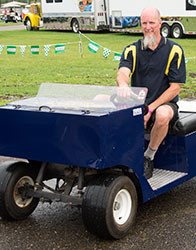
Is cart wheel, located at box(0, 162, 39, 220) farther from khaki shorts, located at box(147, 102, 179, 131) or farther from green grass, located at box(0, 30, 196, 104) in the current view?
green grass, located at box(0, 30, 196, 104)

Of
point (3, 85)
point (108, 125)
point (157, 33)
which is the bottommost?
point (3, 85)

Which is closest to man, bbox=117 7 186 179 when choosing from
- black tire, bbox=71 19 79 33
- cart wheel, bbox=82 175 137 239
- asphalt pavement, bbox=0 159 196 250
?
asphalt pavement, bbox=0 159 196 250

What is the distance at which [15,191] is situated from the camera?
13.0 ft

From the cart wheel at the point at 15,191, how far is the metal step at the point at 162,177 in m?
1.01

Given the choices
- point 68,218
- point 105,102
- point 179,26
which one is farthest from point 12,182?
point 179,26

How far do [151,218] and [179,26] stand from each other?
19398 millimetres

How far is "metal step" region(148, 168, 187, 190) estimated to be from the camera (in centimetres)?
408

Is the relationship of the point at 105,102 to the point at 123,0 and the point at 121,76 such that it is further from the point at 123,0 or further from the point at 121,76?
the point at 123,0

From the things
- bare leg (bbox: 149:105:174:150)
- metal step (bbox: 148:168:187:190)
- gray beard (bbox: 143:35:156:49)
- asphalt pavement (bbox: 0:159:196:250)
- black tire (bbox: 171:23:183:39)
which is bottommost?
black tire (bbox: 171:23:183:39)

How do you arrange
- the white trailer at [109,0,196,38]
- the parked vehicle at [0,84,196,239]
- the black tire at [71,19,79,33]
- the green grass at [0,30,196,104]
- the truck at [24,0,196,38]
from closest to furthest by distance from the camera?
1. the parked vehicle at [0,84,196,239]
2. the green grass at [0,30,196,104]
3. the white trailer at [109,0,196,38]
4. the truck at [24,0,196,38]
5. the black tire at [71,19,79,33]

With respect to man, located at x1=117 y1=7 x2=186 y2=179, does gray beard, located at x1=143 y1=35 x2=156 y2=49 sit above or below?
above

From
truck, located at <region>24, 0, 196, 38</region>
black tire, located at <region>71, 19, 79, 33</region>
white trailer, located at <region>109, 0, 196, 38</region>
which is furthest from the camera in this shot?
black tire, located at <region>71, 19, 79, 33</region>

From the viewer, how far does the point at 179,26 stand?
2241 centimetres

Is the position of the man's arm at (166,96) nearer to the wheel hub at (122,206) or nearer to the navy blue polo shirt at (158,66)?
the navy blue polo shirt at (158,66)
